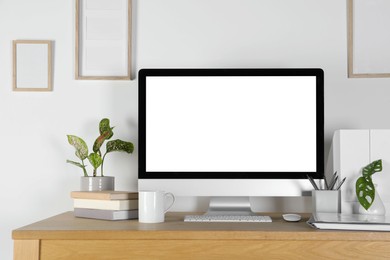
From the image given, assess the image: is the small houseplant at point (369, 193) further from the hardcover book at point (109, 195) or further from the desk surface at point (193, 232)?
the hardcover book at point (109, 195)

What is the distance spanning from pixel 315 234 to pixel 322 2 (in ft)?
3.56

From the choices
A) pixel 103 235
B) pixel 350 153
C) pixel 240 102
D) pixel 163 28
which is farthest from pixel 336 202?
→ pixel 163 28

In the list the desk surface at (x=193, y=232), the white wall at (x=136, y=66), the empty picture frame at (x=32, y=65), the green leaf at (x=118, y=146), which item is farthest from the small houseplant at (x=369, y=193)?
the empty picture frame at (x=32, y=65)

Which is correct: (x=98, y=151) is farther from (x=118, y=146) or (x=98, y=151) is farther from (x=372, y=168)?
(x=372, y=168)

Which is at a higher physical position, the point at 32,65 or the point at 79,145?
the point at 32,65

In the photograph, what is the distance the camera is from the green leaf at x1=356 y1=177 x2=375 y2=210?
1.78m

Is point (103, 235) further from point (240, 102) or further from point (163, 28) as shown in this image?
point (163, 28)

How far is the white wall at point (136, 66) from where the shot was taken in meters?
2.25

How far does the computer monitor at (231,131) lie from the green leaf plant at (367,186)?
0.51 feet

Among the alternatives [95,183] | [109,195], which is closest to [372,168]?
[109,195]

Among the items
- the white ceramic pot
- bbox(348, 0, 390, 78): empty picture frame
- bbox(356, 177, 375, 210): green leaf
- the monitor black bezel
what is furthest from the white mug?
bbox(348, 0, 390, 78): empty picture frame

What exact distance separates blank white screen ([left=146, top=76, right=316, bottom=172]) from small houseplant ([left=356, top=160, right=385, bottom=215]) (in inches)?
7.1

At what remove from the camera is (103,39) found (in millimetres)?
2268

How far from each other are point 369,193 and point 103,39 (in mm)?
1181
